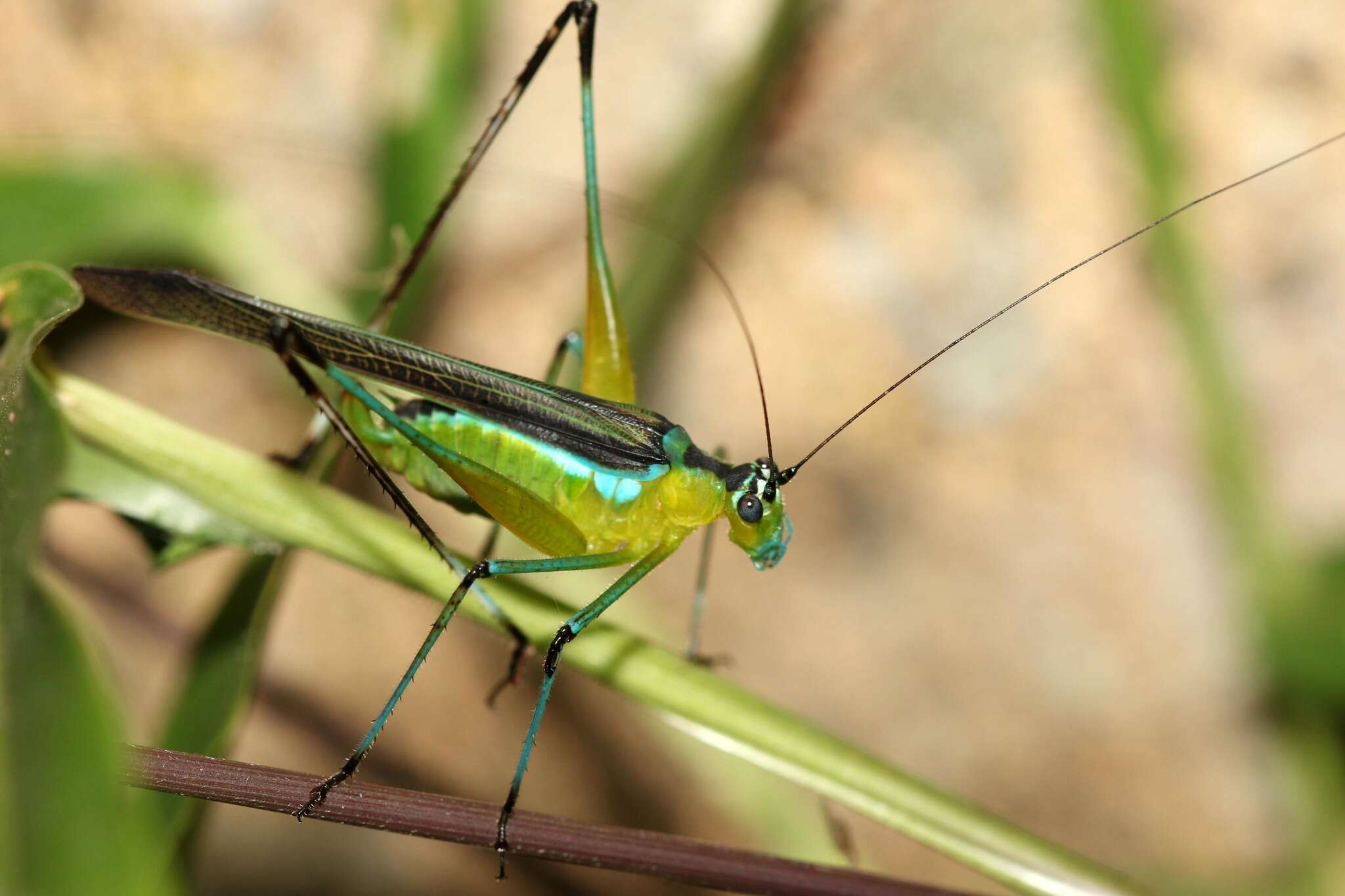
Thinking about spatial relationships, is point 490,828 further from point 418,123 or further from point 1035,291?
point 418,123

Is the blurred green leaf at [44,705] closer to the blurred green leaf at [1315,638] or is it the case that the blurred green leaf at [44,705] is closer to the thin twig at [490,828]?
the thin twig at [490,828]

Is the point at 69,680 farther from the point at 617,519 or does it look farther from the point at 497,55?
the point at 497,55

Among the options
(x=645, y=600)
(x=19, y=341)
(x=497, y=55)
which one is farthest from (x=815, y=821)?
(x=497, y=55)

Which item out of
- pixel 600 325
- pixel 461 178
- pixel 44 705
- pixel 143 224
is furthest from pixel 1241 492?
pixel 143 224

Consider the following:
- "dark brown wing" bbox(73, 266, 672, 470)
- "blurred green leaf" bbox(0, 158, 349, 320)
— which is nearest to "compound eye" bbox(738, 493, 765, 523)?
"dark brown wing" bbox(73, 266, 672, 470)

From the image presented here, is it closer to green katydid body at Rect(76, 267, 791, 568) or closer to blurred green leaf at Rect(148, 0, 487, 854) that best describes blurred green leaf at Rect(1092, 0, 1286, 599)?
green katydid body at Rect(76, 267, 791, 568)
